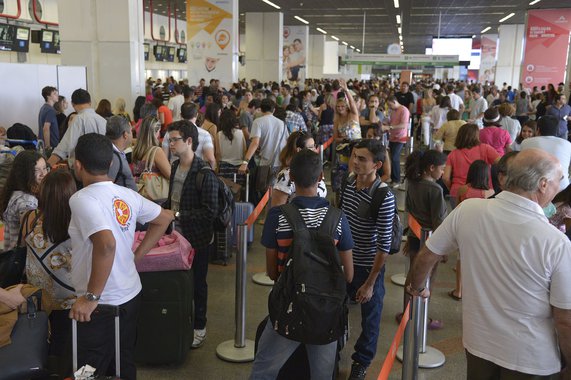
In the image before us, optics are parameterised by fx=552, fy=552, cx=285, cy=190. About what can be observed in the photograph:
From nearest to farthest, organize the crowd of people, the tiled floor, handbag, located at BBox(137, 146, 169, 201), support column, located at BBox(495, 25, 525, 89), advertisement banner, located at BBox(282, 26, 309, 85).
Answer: the crowd of people, the tiled floor, handbag, located at BBox(137, 146, 169, 201), advertisement banner, located at BBox(282, 26, 309, 85), support column, located at BBox(495, 25, 525, 89)

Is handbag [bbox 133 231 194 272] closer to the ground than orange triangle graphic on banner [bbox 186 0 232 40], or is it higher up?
closer to the ground

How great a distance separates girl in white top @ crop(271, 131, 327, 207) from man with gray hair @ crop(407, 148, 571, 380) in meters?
1.89

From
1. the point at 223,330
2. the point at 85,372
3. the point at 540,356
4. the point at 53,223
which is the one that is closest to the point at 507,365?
the point at 540,356

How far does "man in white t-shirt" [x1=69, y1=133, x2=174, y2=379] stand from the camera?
8.71 ft

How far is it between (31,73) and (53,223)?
28.4 feet

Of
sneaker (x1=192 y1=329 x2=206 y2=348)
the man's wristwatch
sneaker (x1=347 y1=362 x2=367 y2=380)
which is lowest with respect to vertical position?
sneaker (x1=192 y1=329 x2=206 y2=348)

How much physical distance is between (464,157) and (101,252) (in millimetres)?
4205

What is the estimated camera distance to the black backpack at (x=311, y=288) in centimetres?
268

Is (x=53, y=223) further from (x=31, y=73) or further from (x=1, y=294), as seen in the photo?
(x=31, y=73)

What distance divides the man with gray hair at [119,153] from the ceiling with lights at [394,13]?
1889 cm

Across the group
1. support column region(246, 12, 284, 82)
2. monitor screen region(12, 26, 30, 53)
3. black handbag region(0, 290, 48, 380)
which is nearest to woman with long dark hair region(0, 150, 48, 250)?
black handbag region(0, 290, 48, 380)

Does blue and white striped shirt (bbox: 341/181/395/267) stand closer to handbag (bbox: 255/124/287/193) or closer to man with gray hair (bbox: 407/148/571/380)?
man with gray hair (bbox: 407/148/571/380)

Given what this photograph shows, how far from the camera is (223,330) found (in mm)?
4688

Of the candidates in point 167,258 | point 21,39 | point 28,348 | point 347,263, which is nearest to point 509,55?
point 21,39
